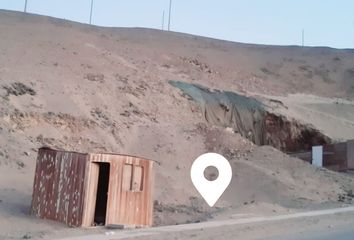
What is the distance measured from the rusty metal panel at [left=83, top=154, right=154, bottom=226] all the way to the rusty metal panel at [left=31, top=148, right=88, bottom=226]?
308mm

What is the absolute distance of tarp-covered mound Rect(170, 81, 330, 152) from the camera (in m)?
37.5

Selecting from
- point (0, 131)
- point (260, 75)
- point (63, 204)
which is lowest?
point (63, 204)

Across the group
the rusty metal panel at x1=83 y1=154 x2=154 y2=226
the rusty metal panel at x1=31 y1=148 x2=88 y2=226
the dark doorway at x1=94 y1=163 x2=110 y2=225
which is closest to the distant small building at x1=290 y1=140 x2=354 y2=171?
the rusty metal panel at x1=83 y1=154 x2=154 y2=226

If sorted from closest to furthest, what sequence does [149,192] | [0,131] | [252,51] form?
1. [149,192]
2. [0,131]
3. [252,51]

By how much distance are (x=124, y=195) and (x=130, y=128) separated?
14.2 metres

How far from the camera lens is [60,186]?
1727 centimetres

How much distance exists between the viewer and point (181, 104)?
36562 millimetres

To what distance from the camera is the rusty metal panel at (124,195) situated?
1686 cm

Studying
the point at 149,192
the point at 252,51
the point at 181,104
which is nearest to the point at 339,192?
the point at 181,104

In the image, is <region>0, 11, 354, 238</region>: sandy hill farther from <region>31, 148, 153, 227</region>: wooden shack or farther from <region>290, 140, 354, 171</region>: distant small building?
<region>290, 140, 354, 171</region>: distant small building

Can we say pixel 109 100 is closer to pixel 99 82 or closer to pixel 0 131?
pixel 99 82

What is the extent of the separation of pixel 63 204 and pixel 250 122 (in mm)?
22923

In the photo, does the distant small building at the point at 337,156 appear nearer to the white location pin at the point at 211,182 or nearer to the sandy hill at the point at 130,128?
the sandy hill at the point at 130,128

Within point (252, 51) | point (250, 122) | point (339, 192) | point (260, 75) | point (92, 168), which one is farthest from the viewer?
point (252, 51)
